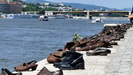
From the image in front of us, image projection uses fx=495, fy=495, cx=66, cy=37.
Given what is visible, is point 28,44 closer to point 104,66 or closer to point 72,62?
point 104,66

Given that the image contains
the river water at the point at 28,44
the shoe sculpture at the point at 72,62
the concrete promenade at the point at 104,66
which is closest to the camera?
the concrete promenade at the point at 104,66

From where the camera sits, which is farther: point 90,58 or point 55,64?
point 90,58

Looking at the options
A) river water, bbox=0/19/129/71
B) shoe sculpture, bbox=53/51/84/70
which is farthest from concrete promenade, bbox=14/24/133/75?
river water, bbox=0/19/129/71

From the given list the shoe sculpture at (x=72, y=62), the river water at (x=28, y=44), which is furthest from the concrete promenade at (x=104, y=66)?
the river water at (x=28, y=44)

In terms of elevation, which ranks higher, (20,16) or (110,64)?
(110,64)

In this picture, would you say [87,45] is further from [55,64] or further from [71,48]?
[55,64]

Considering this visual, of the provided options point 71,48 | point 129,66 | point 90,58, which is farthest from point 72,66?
point 71,48

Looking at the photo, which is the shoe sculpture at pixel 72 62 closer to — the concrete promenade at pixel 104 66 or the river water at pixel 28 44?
the concrete promenade at pixel 104 66

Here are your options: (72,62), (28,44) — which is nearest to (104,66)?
(72,62)

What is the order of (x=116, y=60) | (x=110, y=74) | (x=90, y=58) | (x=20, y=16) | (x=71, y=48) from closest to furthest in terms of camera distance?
(x=110, y=74)
(x=116, y=60)
(x=90, y=58)
(x=71, y=48)
(x=20, y=16)

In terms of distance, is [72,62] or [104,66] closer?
[72,62]

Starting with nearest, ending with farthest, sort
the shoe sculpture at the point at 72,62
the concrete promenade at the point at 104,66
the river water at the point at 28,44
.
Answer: the concrete promenade at the point at 104,66 → the shoe sculpture at the point at 72,62 → the river water at the point at 28,44

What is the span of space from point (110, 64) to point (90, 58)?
1665mm

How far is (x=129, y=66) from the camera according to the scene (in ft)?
33.8
